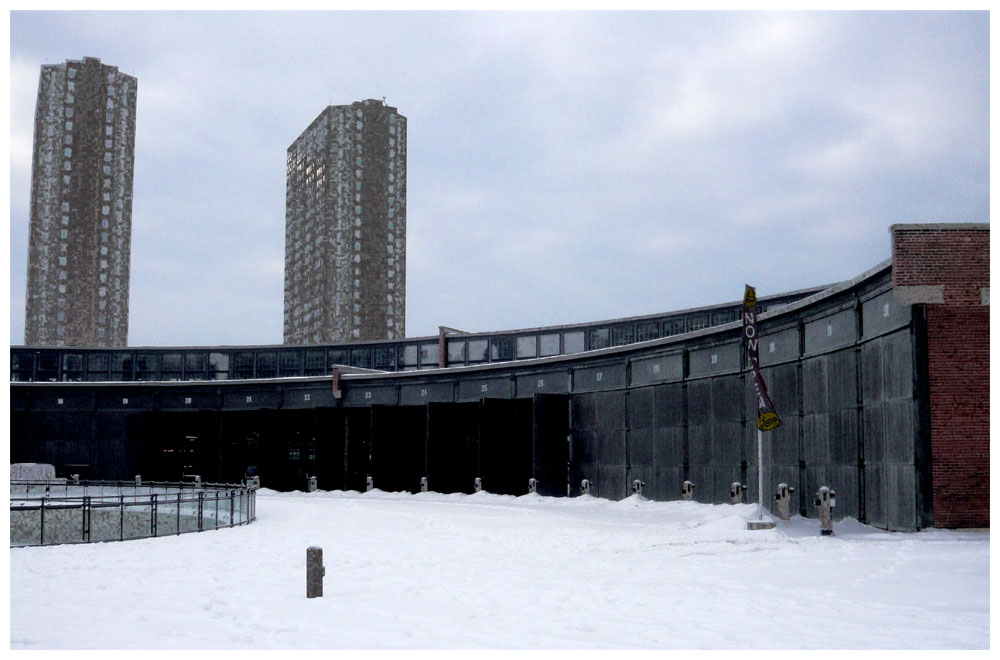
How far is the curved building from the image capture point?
68.3 ft

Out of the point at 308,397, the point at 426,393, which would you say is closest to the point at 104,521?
the point at 426,393

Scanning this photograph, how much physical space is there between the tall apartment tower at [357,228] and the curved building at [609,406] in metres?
78.6

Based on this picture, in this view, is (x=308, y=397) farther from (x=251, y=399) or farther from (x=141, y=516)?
(x=141, y=516)

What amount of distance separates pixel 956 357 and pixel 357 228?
138 meters

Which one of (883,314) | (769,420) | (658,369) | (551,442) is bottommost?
(551,442)

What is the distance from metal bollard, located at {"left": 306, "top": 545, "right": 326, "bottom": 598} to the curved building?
45.5ft

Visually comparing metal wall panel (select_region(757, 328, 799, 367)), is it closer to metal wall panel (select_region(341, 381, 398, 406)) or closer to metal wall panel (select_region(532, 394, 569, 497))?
metal wall panel (select_region(532, 394, 569, 497))

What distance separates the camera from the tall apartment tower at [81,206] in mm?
128500

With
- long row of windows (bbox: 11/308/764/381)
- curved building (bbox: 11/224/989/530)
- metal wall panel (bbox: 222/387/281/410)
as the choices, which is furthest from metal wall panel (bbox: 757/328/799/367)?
long row of windows (bbox: 11/308/764/381)

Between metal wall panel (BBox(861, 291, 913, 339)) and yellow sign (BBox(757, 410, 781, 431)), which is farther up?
metal wall panel (BBox(861, 291, 913, 339))

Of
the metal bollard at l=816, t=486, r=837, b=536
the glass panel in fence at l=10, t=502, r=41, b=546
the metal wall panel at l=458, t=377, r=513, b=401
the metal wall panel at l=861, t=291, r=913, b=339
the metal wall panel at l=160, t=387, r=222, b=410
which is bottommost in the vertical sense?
the glass panel in fence at l=10, t=502, r=41, b=546

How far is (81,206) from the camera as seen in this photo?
444 ft

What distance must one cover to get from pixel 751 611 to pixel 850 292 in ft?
48.1

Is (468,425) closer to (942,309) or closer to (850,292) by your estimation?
(850,292)
